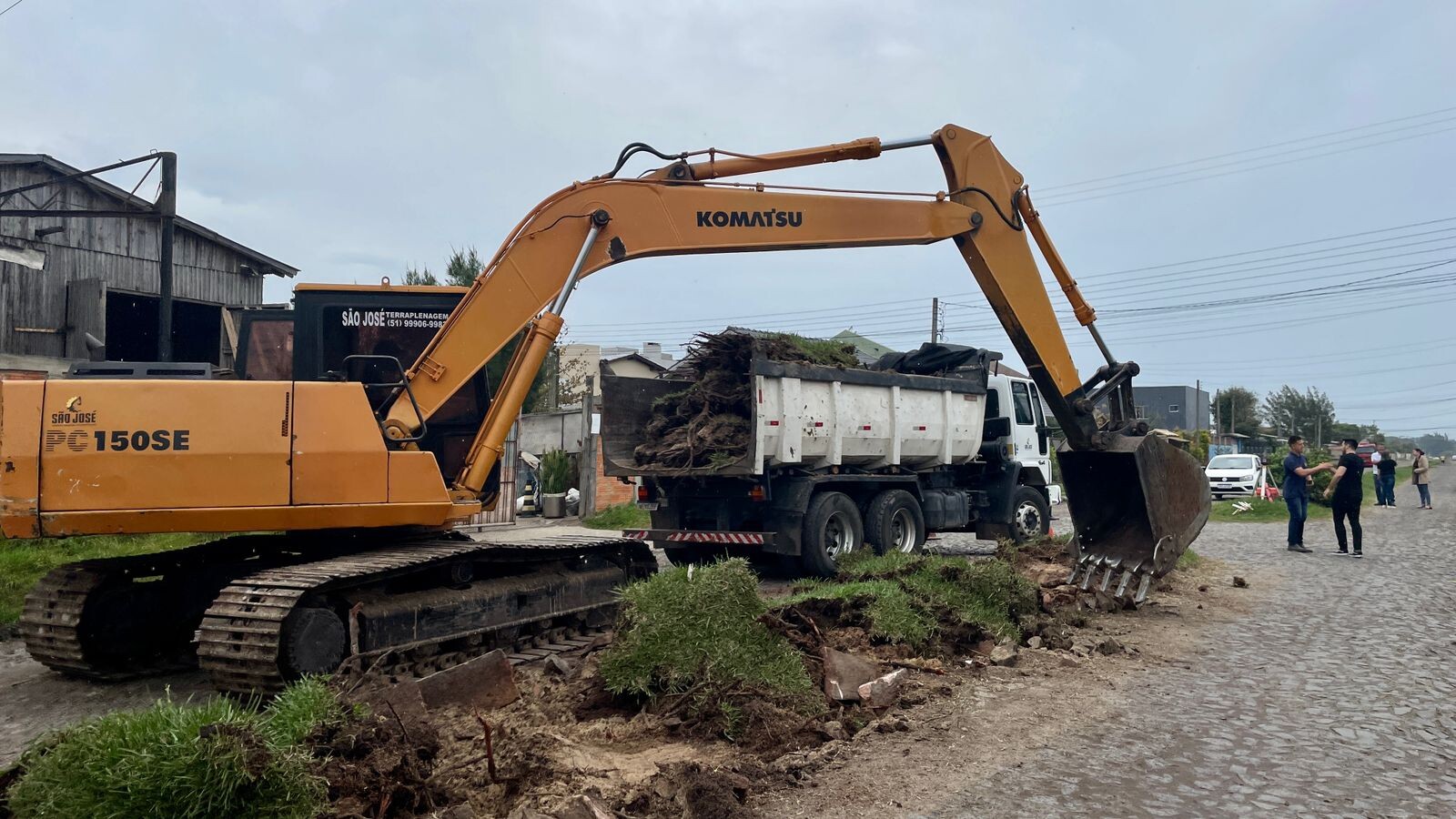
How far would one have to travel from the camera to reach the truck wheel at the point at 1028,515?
1449 cm

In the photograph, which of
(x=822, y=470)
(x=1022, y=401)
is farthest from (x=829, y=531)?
(x=1022, y=401)

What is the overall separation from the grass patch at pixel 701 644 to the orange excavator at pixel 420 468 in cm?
178

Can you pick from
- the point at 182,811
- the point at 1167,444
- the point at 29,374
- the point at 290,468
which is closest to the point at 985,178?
the point at 1167,444

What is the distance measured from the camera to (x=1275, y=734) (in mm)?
5527

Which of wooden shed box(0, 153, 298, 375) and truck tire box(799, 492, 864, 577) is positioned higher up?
wooden shed box(0, 153, 298, 375)

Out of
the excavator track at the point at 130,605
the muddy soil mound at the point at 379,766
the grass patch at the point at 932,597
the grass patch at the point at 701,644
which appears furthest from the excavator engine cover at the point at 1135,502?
the excavator track at the point at 130,605

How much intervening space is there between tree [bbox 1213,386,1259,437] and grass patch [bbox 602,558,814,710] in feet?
221

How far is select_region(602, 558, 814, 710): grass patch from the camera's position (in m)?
5.64

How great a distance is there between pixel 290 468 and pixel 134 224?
16710 mm

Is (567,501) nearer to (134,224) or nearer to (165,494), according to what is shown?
(134,224)

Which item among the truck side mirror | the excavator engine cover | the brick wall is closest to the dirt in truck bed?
the excavator engine cover

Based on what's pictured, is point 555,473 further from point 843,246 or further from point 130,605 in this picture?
point 130,605

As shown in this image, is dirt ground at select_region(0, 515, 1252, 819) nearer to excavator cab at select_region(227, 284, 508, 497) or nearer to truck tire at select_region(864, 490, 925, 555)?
excavator cab at select_region(227, 284, 508, 497)

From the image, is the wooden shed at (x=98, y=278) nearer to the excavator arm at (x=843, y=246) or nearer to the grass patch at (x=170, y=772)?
the excavator arm at (x=843, y=246)
